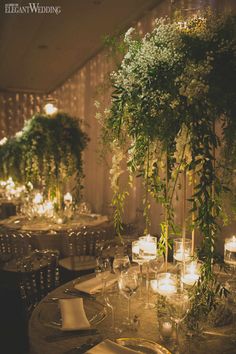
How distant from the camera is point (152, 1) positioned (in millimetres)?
5172

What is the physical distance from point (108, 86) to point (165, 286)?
105cm

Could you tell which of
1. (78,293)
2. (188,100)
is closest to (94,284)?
(78,293)

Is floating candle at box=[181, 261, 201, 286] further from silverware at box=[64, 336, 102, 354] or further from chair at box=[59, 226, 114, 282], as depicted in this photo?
chair at box=[59, 226, 114, 282]

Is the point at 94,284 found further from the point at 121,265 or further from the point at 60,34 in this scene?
the point at 60,34

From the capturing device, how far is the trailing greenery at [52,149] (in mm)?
4211

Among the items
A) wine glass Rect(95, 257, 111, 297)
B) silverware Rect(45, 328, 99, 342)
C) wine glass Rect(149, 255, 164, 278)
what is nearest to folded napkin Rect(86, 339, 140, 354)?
silverware Rect(45, 328, 99, 342)

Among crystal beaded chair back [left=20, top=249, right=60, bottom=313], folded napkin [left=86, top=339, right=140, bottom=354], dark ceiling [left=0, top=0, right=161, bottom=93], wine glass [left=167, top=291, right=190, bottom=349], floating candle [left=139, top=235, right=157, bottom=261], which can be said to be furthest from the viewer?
dark ceiling [left=0, top=0, right=161, bottom=93]

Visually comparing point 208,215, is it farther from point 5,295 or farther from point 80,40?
point 80,40

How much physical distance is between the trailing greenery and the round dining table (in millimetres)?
2419

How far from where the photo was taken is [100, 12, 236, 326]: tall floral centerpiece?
1.52m

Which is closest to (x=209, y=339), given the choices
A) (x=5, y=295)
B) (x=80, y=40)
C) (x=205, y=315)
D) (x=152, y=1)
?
(x=205, y=315)

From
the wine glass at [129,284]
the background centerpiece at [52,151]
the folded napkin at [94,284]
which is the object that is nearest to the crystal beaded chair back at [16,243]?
the background centerpiece at [52,151]

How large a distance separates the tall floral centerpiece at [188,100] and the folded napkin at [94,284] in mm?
574

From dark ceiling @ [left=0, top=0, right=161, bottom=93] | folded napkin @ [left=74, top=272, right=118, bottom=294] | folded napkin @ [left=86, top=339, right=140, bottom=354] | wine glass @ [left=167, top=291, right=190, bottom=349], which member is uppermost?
dark ceiling @ [left=0, top=0, right=161, bottom=93]
